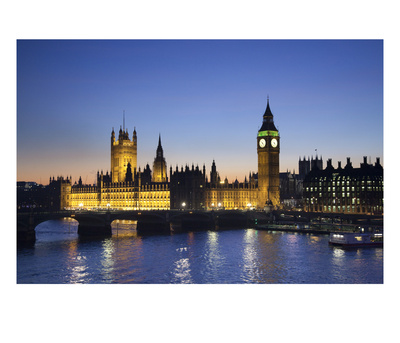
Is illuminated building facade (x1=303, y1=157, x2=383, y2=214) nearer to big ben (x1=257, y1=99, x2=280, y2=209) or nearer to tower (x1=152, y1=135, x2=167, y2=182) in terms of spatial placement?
big ben (x1=257, y1=99, x2=280, y2=209)

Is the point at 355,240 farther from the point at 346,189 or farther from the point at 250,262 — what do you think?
the point at 346,189

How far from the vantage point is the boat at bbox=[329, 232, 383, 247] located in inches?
1683

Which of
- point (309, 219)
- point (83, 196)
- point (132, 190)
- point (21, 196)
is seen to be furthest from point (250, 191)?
point (21, 196)

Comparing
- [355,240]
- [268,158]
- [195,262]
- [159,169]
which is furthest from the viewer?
[159,169]

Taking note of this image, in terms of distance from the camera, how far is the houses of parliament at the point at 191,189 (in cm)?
9356

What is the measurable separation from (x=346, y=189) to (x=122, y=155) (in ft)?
210

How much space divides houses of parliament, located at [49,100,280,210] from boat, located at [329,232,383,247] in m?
39.2

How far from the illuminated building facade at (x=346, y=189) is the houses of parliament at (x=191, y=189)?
768 centimetres

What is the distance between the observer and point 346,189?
8406 centimetres

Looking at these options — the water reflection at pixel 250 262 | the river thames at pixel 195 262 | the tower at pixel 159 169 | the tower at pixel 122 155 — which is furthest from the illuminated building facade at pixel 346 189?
the tower at pixel 122 155

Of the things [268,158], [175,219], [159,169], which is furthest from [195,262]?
[159,169]

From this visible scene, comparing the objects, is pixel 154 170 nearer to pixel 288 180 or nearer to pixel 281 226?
pixel 288 180

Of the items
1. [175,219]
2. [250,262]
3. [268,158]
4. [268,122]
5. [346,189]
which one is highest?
[268,122]
